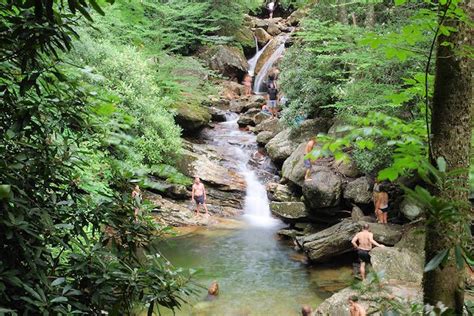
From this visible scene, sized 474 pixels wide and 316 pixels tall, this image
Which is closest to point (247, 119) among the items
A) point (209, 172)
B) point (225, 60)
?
point (209, 172)

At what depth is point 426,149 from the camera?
2730 mm

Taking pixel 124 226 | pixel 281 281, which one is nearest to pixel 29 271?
pixel 124 226

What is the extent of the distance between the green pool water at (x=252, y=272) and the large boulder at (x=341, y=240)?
381 mm

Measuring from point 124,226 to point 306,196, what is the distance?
10.5m

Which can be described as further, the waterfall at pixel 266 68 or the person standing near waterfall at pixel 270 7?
the person standing near waterfall at pixel 270 7

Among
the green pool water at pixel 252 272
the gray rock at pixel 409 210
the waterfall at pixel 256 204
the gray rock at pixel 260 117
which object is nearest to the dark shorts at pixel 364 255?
the green pool water at pixel 252 272

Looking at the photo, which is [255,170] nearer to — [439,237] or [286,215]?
[286,215]

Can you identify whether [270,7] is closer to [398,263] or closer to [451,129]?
[398,263]

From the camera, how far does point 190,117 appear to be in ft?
59.7

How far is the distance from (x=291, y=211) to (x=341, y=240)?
2940mm

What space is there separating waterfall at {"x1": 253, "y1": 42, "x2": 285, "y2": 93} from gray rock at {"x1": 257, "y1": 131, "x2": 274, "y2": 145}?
8.36 meters

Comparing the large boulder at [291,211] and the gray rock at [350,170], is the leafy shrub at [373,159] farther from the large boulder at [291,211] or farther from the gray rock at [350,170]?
the large boulder at [291,211]

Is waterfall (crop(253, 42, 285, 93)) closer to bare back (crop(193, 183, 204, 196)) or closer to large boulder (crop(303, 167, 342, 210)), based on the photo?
bare back (crop(193, 183, 204, 196))

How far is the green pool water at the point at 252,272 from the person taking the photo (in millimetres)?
8398
